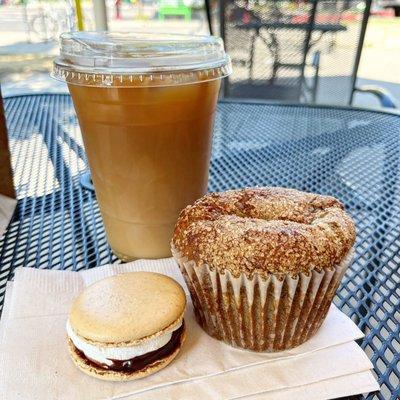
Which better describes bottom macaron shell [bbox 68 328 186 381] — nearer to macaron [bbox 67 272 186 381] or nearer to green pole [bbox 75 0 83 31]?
macaron [bbox 67 272 186 381]

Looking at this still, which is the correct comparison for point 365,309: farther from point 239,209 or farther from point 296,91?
point 296,91

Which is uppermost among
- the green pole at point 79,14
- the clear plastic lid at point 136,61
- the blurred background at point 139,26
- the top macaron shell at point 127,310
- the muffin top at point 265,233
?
the green pole at point 79,14

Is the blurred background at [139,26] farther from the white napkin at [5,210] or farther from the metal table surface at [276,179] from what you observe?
the white napkin at [5,210]

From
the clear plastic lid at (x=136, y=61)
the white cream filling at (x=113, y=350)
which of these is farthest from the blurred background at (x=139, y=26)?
the white cream filling at (x=113, y=350)

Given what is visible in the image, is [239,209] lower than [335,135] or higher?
higher

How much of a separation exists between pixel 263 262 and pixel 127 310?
0.16 m

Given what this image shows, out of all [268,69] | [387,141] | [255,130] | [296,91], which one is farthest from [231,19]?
[387,141]

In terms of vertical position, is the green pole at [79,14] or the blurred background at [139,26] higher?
the green pole at [79,14]

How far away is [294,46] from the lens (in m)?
1.85

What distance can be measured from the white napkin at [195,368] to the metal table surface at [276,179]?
4 centimetres

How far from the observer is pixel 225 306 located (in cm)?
54

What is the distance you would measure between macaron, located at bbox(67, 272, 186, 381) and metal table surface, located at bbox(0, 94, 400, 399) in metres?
0.19

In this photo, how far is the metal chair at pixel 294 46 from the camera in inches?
69.8

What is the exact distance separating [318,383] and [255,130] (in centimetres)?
93
